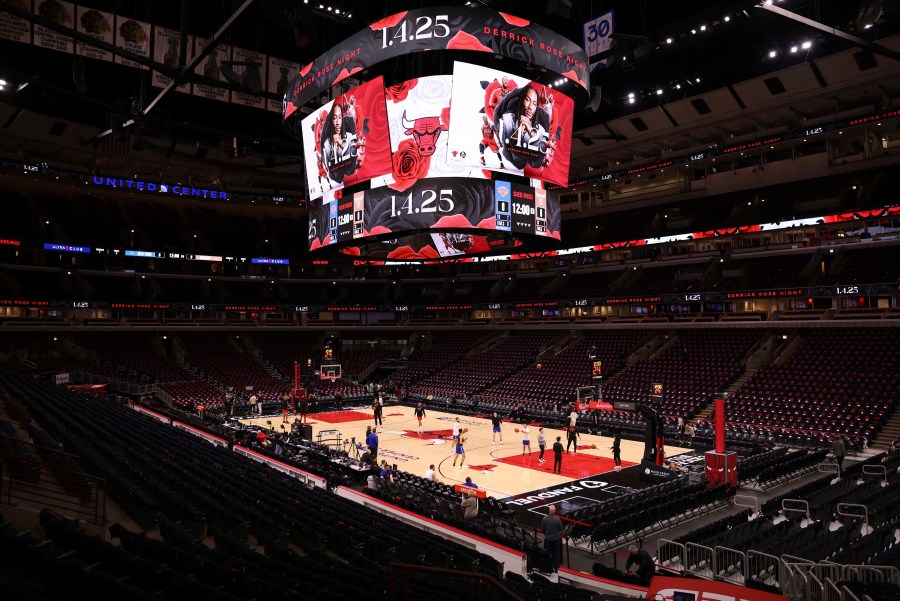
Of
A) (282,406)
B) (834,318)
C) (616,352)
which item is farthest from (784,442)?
(282,406)

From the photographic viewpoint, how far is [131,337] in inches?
1945

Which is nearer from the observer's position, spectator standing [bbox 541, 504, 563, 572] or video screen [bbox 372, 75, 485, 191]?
spectator standing [bbox 541, 504, 563, 572]

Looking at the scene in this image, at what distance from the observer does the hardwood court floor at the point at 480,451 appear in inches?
891

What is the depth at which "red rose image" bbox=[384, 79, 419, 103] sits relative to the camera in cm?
1875

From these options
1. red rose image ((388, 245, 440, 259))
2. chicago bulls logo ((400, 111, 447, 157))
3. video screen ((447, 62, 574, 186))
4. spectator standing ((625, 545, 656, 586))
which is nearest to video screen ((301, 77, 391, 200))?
chicago bulls logo ((400, 111, 447, 157))

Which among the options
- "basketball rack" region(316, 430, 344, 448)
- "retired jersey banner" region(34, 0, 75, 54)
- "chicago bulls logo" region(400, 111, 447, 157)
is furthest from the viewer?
"basketball rack" region(316, 430, 344, 448)

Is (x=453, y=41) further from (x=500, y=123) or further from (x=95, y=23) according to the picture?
(x=95, y=23)

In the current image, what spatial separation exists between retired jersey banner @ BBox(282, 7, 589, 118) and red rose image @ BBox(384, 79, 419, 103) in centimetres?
88

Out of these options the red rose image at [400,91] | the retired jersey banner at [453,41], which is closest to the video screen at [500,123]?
the retired jersey banner at [453,41]

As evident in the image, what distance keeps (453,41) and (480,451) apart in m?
17.9

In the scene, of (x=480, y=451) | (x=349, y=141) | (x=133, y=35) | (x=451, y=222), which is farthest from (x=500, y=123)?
(x=133, y=35)

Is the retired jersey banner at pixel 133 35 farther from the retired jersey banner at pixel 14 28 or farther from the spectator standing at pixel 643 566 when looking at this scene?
the spectator standing at pixel 643 566

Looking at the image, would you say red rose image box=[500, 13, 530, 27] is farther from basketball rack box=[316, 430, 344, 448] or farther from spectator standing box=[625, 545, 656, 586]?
basketball rack box=[316, 430, 344, 448]

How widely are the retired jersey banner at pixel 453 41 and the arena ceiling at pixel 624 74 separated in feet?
3.94
